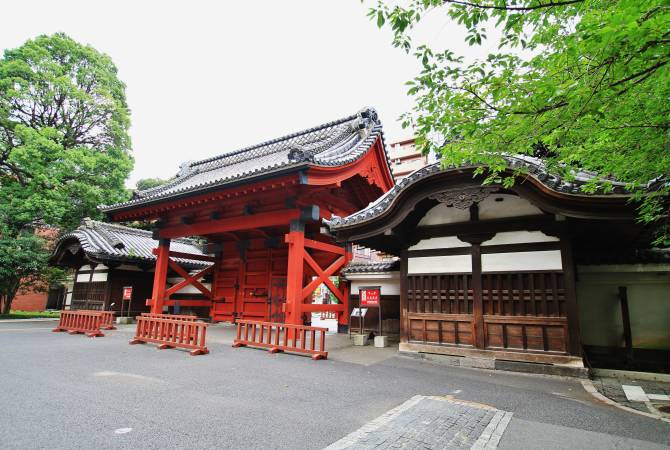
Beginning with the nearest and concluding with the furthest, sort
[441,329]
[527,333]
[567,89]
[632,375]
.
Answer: [567,89], [632,375], [527,333], [441,329]

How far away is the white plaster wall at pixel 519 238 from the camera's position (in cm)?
654

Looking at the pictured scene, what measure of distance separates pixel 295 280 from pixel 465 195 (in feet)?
14.9

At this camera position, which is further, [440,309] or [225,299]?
[225,299]

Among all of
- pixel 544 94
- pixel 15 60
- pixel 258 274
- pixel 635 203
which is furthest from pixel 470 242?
pixel 15 60

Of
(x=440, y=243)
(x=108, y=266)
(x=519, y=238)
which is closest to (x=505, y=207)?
(x=519, y=238)

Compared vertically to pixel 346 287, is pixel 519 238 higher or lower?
higher

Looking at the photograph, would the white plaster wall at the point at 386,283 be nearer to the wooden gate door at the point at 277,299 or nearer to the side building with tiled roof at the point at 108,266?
the wooden gate door at the point at 277,299

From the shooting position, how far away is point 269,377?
18.0ft

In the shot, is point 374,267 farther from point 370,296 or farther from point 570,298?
point 570,298

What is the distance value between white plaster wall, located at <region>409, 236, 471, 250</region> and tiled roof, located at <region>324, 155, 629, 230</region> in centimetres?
135

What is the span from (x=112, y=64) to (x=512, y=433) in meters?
23.0

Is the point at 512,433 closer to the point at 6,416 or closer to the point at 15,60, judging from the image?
the point at 6,416

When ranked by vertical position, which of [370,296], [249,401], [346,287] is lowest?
[249,401]

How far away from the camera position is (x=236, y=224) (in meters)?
10.6
